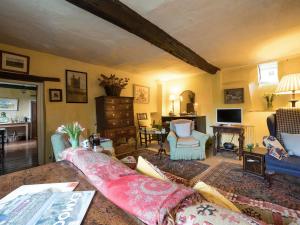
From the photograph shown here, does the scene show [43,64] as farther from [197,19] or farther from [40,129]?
[197,19]

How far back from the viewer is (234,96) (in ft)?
14.9

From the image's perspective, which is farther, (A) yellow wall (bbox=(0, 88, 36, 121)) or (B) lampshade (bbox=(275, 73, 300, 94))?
(A) yellow wall (bbox=(0, 88, 36, 121))

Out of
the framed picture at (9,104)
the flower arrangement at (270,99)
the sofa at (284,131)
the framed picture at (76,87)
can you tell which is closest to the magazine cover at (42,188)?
→ the sofa at (284,131)

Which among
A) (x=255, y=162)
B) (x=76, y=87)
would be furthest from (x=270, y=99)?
(x=76, y=87)

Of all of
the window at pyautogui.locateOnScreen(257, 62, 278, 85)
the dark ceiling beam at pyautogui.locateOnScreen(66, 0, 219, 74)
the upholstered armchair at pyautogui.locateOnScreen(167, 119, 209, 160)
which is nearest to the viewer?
the dark ceiling beam at pyautogui.locateOnScreen(66, 0, 219, 74)

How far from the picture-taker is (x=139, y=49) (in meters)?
3.11

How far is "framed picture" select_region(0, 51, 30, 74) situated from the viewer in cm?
276

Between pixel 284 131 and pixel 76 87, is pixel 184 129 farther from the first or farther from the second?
pixel 76 87

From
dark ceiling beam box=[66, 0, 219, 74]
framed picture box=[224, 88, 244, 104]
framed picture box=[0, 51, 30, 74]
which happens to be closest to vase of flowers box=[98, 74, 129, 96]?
framed picture box=[0, 51, 30, 74]

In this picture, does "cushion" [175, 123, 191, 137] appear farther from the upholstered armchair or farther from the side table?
the side table

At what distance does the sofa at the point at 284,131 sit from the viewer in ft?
6.83

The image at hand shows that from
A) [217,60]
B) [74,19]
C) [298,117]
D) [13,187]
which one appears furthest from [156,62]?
[13,187]

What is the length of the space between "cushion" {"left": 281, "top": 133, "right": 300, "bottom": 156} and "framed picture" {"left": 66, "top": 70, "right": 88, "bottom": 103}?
3.99 metres

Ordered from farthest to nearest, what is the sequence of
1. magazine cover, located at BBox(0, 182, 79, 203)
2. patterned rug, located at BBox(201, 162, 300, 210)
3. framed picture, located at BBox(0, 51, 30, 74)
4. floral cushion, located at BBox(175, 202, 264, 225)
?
framed picture, located at BBox(0, 51, 30, 74) < patterned rug, located at BBox(201, 162, 300, 210) < magazine cover, located at BBox(0, 182, 79, 203) < floral cushion, located at BBox(175, 202, 264, 225)
